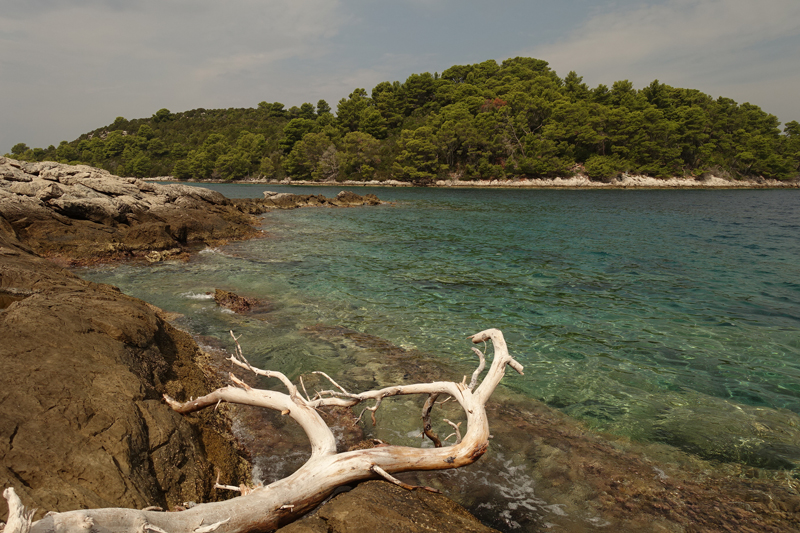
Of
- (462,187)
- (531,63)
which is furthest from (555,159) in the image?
(531,63)

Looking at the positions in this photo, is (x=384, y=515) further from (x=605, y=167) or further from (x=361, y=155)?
(x=361, y=155)

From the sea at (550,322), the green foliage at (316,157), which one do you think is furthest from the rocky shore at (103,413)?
the green foliage at (316,157)

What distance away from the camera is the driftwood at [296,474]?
2.19 metres

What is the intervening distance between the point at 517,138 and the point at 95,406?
8583 centimetres

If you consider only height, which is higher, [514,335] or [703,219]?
[703,219]

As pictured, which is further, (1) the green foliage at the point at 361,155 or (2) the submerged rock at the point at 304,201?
(1) the green foliage at the point at 361,155

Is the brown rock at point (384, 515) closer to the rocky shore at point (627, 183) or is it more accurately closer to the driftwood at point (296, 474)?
the driftwood at point (296, 474)

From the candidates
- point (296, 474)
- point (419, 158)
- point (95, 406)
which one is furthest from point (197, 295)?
point (419, 158)

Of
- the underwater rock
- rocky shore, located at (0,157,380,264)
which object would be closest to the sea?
the underwater rock

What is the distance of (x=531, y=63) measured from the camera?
397 ft

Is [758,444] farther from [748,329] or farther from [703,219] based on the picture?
[703,219]

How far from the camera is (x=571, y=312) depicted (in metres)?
10.4

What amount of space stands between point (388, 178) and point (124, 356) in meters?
83.8

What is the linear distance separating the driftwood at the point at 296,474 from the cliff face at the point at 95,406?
0.61 m
